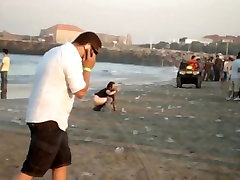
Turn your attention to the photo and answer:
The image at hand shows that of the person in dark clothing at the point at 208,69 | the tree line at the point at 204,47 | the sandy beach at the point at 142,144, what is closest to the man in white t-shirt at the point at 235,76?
the sandy beach at the point at 142,144

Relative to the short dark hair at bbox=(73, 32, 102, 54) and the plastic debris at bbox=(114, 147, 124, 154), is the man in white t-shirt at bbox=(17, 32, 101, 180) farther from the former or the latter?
the plastic debris at bbox=(114, 147, 124, 154)

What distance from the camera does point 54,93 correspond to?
3.88 metres

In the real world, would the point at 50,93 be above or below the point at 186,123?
above

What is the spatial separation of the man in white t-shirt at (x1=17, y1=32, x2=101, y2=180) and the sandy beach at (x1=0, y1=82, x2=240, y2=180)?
1470mm

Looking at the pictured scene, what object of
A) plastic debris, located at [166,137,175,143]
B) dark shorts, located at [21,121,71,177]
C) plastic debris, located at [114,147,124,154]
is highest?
dark shorts, located at [21,121,71,177]

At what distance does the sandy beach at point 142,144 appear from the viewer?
5.77 meters

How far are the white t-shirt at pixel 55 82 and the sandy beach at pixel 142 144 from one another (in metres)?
1.65

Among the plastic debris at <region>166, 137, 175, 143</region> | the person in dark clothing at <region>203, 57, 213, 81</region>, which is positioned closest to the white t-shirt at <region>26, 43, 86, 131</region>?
the plastic debris at <region>166, 137, 175, 143</region>

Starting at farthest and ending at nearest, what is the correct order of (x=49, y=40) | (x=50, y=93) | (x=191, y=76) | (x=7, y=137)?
(x=49, y=40), (x=191, y=76), (x=7, y=137), (x=50, y=93)

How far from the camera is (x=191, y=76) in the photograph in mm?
23719

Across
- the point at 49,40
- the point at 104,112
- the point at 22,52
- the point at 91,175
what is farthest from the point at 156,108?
the point at 49,40

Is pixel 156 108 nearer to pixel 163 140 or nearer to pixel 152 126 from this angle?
pixel 152 126

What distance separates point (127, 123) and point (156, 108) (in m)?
3.43

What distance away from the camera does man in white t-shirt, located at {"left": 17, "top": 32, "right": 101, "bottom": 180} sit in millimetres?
3820
